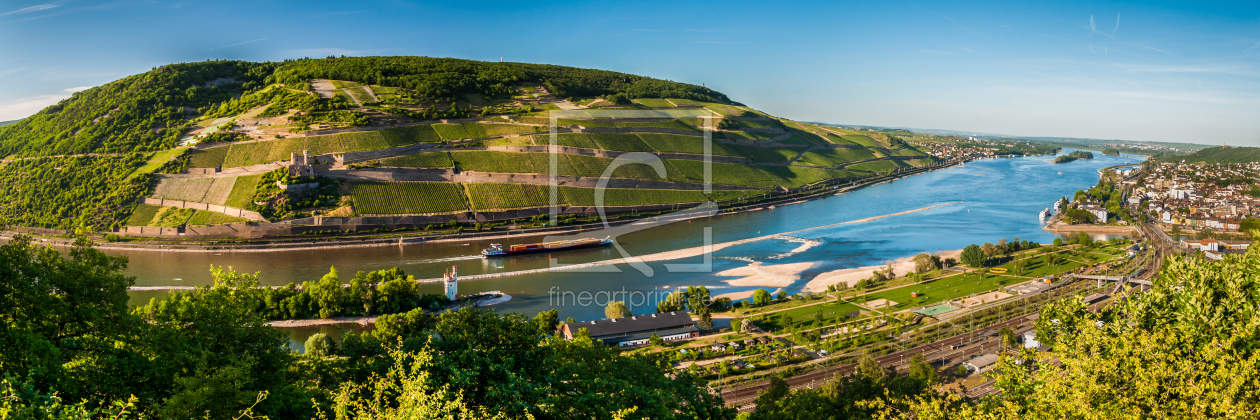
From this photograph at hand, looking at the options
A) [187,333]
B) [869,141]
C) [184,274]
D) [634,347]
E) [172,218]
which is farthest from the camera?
[869,141]

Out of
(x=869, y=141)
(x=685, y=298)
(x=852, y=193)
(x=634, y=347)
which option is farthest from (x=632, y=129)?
(x=869, y=141)

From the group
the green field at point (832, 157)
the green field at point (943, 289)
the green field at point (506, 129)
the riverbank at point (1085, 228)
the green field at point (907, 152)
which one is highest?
the green field at point (506, 129)

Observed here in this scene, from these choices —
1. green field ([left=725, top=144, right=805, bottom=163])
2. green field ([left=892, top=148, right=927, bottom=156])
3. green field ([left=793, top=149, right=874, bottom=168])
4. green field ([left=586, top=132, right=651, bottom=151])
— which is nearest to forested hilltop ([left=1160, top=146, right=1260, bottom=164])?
green field ([left=892, top=148, right=927, bottom=156])

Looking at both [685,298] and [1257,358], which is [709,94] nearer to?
[685,298]

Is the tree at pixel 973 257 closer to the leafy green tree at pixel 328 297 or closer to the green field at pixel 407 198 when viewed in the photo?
the leafy green tree at pixel 328 297

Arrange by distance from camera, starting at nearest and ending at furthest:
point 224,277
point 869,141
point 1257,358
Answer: point 1257,358, point 224,277, point 869,141

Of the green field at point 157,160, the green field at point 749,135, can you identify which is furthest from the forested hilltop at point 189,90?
the green field at point 749,135
